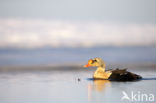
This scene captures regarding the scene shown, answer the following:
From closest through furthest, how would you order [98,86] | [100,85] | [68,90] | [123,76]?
[68,90] < [98,86] < [100,85] < [123,76]

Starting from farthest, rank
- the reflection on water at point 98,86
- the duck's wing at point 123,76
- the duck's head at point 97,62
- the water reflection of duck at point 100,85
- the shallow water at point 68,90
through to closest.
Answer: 1. the duck's head at point 97,62
2. the duck's wing at point 123,76
3. the water reflection of duck at point 100,85
4. the reflection on water at point 98,86
5. the shallow water at point 68,90

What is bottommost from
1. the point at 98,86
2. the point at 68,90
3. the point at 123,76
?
the point at 68,90

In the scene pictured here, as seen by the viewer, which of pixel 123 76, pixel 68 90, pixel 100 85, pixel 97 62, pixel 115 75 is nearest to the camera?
pixel 68 90

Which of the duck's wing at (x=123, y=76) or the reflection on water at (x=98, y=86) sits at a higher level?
the duck's wing at (x=123, y=76)

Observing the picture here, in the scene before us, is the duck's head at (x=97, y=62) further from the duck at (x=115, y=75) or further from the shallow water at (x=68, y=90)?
the shallow water at (x=68, y=90)

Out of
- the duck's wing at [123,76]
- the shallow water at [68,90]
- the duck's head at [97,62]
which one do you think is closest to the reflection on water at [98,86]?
the shallow water at [68,90]

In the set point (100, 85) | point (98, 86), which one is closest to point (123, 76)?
point (100, 85)

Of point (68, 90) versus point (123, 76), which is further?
point (123, 76)

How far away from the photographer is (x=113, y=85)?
20.7m

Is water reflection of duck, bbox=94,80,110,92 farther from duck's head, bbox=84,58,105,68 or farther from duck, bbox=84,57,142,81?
duck's head, bbox=84,58,105,68

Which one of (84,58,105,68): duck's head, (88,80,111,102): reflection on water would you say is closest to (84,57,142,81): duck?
(84,58,105,68): duck's head

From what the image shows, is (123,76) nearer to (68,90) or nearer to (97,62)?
(97,62)

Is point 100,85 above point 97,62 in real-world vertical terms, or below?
below

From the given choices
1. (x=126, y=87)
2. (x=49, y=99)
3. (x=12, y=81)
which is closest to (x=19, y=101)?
(x=49, y=99)
